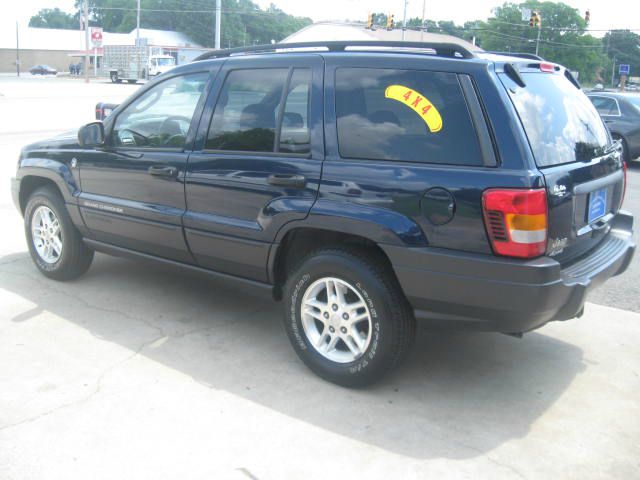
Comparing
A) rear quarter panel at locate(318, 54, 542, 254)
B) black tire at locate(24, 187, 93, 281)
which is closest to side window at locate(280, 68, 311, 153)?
rear quarter panel at locate(318, 54, 542, 254)

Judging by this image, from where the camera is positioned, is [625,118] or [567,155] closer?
[567,155]

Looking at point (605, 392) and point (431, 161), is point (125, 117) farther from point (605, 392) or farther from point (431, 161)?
point (605, 392)

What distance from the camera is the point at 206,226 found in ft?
14.3

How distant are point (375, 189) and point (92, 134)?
2.45m

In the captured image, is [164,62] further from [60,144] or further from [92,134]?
[92,134]

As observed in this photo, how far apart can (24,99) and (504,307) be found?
29.7 metres

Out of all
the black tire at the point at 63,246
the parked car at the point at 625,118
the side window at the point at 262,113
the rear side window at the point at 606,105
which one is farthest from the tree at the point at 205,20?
the side window at the point at 262,113

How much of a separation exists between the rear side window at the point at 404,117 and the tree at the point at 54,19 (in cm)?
14339

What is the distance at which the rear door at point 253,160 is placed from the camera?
391cm

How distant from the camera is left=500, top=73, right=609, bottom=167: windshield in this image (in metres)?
3.43

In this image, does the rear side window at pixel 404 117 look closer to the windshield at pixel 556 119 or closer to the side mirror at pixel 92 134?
the windshield at pixel 556 119

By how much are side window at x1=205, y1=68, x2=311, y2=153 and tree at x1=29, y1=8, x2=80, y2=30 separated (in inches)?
5613

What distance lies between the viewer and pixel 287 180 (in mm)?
3887

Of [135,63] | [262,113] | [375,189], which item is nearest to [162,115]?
[262,113]
